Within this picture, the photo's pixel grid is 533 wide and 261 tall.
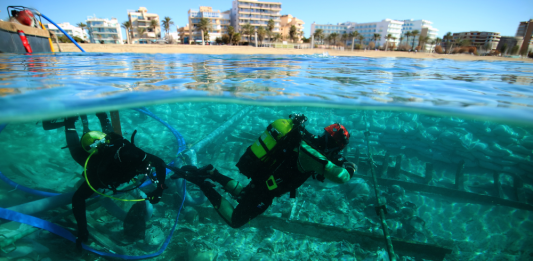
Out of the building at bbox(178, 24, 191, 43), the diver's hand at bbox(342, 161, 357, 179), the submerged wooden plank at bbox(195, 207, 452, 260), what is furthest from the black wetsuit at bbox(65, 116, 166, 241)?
the building at bbox(178, 24, 191, 43)

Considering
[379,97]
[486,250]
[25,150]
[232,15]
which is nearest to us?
[379,97]

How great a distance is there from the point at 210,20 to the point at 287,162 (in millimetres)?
86310

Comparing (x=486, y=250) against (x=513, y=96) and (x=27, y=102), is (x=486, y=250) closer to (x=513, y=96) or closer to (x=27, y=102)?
(x=513, y=96)

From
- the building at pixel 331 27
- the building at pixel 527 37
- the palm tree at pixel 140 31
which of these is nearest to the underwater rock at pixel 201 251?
the building at pixel 527 37

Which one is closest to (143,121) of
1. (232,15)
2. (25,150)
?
(25,150)

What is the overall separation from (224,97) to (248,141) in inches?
177

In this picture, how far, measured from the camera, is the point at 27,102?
156 inches

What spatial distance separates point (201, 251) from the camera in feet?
15.5

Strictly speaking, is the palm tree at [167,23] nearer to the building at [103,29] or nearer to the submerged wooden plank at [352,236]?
the building at [103,29]

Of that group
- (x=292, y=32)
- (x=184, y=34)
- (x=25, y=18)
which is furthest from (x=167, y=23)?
(x=25, y=18)

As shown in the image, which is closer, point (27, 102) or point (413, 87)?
point (27, 102)

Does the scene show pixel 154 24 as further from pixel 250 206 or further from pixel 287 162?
pixel 287 162

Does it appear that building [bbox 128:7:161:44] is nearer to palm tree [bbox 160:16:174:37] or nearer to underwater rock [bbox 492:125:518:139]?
palm tree [bbox 160:16:174:37]

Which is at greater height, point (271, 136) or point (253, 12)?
point (253, 12)
